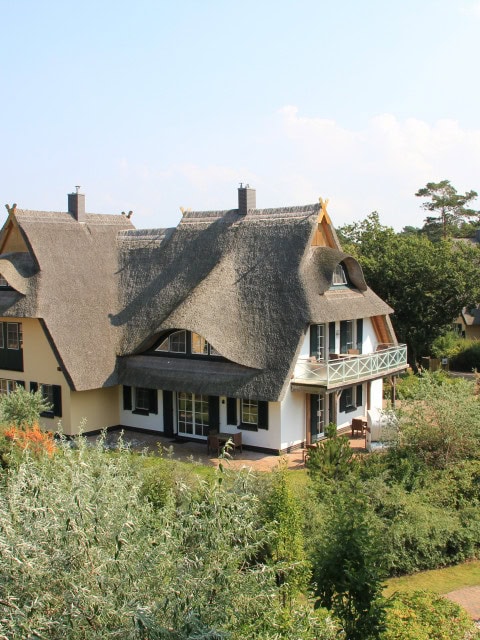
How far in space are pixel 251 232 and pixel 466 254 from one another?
18.0 meters

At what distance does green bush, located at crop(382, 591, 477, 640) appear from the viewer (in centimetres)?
1116

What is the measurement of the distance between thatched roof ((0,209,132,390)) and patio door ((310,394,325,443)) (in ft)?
23.5

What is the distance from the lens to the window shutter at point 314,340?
24.4 meters

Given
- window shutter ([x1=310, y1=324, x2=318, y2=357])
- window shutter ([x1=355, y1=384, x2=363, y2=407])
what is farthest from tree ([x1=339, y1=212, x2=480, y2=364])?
window shutter ([x1=310, y1=324, x2=318, y2=357])

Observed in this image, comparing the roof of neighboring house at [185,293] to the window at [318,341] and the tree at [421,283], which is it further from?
the tree at [421,283]

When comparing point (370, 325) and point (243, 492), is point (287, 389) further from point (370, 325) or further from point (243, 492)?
point (243, 492)

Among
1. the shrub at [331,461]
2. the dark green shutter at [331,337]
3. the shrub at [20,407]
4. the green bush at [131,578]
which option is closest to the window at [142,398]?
the shrub at [20,407]

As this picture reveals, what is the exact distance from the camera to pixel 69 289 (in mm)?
25938

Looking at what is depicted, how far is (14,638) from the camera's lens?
7.20 metres

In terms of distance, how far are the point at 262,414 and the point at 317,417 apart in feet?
7.91

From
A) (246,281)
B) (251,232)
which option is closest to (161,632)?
(246,281)

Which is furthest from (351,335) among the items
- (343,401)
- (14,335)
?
(14,335)

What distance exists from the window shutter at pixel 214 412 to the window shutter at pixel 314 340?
3.64 meters

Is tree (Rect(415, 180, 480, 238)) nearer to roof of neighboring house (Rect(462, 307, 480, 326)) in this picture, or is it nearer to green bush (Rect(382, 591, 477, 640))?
roof of neighboring house (Rect(462, 307, 480, 326))
